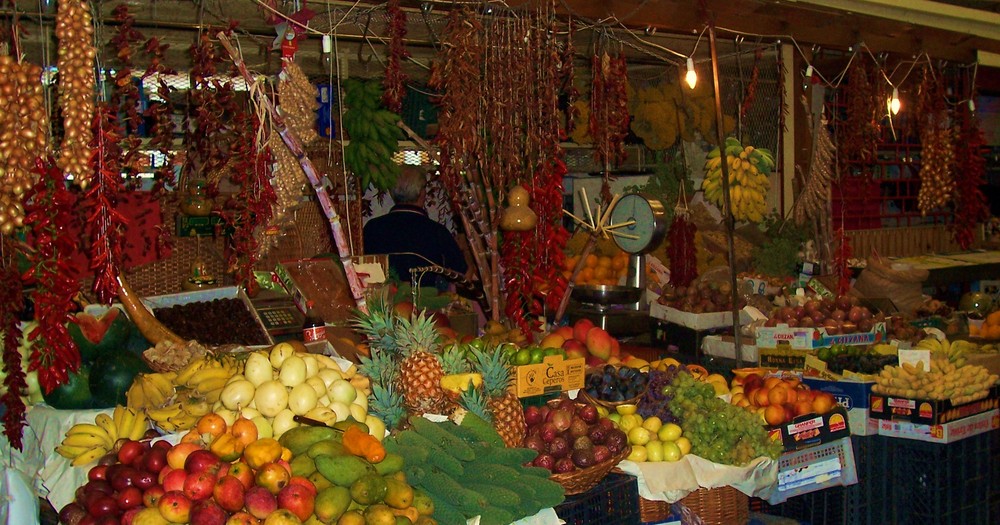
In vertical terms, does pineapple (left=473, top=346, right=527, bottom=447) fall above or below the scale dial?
below

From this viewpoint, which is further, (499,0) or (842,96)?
(842,96)

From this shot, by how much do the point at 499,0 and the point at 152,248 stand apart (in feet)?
10.6

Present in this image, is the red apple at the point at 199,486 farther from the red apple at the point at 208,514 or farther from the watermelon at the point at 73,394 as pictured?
the watermelon at the point at 73,394

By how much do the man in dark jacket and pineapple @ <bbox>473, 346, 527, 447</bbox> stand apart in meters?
3.33

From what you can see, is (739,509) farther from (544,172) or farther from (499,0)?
(499,0)

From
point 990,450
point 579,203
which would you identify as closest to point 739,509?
point 990,450

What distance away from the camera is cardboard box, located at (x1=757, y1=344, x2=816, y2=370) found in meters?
5.31

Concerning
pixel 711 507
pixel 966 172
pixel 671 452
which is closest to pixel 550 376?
pixel 671 452

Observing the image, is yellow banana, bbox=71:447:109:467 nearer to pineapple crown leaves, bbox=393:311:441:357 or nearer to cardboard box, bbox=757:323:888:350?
pineapple crown leaves, bbox=393:311:441:357

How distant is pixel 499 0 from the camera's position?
195 inches

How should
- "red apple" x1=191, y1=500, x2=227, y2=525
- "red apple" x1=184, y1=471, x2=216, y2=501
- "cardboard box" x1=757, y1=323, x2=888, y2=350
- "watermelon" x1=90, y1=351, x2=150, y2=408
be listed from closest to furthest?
"red apple" x1=191, y1=500, x2=227, y2=525, "red apple" x1=184, y1=471, x2=216, y2=501, "watermelon" x1=90, y1=351, x2=150, y2=408, "cardboard box" x1=757, y1=323, x2=888, y2=350

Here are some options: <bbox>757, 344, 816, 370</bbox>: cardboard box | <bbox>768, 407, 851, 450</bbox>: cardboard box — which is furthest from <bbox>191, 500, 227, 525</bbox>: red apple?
<bbox>757, 344, 816, 370</bbox>: cardboard box

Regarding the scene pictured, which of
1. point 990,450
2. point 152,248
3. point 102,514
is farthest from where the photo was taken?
point 152,248

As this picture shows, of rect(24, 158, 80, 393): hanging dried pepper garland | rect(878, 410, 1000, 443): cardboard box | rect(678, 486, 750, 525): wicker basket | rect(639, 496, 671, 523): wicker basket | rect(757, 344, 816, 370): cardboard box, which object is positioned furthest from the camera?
rect(757, 344, 816, 370): cardboard box
